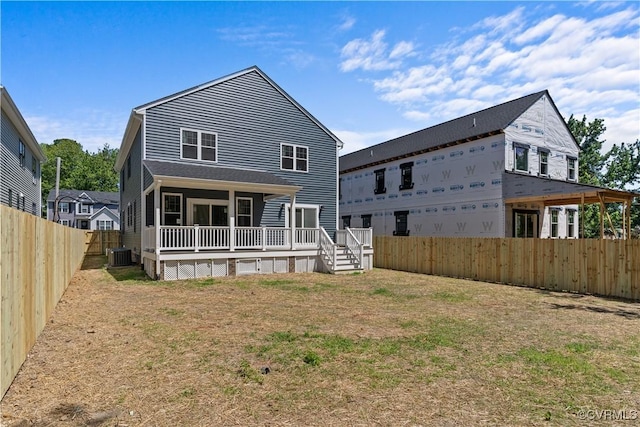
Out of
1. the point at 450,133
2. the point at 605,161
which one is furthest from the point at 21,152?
the point at 605,161

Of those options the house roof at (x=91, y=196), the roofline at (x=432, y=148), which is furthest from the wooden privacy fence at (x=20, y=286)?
the house roof at (x=91, y=196)

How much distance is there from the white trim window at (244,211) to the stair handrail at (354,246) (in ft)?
15.4

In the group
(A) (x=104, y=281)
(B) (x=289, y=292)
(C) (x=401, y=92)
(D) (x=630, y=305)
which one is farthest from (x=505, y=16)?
(A) (x=104, y=281)

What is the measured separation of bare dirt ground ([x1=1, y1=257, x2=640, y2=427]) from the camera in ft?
11.7

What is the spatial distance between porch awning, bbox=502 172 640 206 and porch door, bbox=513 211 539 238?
3.55 ft

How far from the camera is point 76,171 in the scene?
68.2 meters

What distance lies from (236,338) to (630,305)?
418 inches

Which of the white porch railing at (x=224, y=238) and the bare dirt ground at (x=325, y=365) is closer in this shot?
the bare dirt ground at (x=325, y=365)

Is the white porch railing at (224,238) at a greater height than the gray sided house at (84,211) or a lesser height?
lesser

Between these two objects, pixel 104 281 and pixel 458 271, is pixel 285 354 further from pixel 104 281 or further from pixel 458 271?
pixel 458 271

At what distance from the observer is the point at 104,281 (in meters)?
12.8

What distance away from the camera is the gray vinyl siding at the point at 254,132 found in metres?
15.6

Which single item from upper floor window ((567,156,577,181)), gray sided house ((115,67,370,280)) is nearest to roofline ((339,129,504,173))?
gray sided house ((115,67,370,280))

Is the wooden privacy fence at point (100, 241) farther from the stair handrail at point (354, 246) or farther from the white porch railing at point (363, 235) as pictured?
the white porch railing at point (363, 235)
